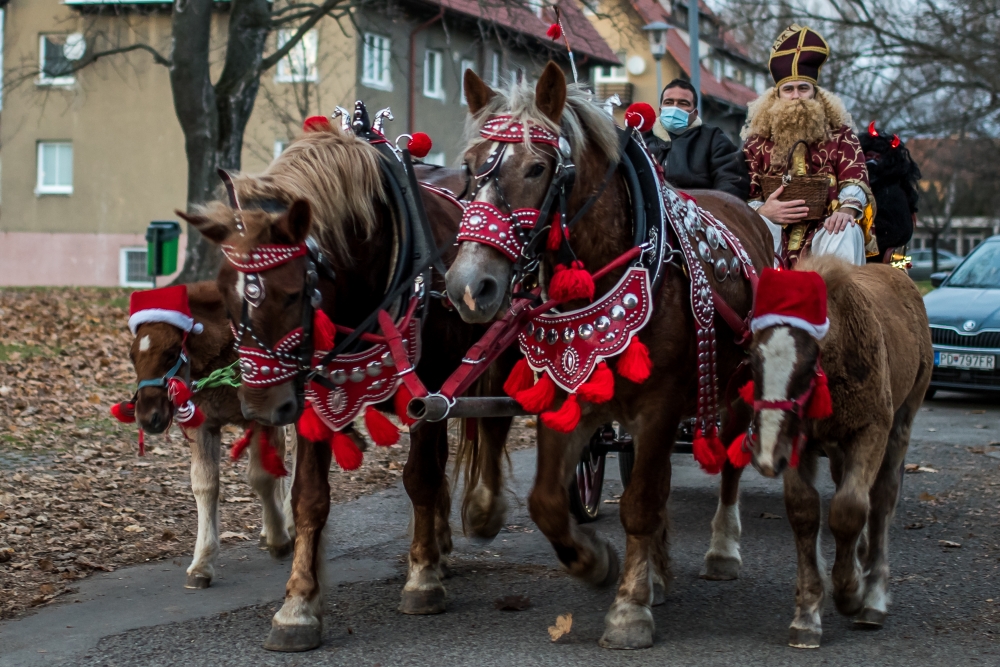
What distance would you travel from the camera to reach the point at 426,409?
4445mm

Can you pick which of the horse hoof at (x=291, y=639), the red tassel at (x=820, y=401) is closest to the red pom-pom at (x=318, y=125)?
the horse hoof at (x=291, y=639)

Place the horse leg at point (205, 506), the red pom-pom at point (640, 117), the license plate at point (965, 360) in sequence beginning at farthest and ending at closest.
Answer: the license plate at point (965, 360), the horse leg at point (205, 506), the red pom-pom at point (640, 117)

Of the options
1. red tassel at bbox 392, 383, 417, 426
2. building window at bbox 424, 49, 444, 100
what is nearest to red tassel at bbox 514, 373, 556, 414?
red tassel at bbox 392, 383, 417, 426

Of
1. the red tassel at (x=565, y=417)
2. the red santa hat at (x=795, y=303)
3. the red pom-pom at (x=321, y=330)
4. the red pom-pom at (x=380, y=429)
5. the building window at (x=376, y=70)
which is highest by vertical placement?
the building window at (x=376, y=70)

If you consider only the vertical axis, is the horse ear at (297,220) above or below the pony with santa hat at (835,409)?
above

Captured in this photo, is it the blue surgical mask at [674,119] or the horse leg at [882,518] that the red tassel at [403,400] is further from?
the blue surgical mask at [674,119]

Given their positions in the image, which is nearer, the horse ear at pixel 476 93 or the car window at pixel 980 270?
the horse ear at pixel 476 93

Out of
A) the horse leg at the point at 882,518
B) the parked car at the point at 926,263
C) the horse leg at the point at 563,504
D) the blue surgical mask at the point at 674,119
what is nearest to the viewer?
the horse leg at the point at 563,504

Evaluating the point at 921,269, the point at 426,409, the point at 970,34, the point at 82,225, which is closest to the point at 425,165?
the point at 426,409

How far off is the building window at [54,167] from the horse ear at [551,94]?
109ft

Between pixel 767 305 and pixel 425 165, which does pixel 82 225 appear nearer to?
pixel 425 165

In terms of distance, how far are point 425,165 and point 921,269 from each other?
166 feet

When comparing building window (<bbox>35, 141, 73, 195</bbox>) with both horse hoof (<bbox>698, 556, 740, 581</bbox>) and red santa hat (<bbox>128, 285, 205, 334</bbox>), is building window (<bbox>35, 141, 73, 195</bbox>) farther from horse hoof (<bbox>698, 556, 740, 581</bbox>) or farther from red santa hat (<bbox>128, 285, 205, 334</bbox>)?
horse hoof (<bbox>698, 556, 740, 581</bbox>)

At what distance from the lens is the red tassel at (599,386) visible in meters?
4.45
